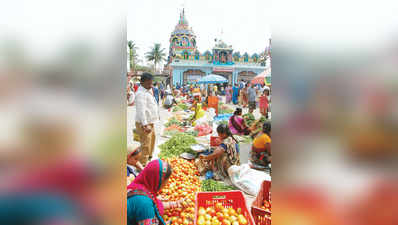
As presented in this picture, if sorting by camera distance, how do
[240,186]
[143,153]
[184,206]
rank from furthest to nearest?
1. [143,153]
2. [240,186]
3. [184,206]

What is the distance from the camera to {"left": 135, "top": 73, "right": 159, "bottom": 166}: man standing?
374 cm

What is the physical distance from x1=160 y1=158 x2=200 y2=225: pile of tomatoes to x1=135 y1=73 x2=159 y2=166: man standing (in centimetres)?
51

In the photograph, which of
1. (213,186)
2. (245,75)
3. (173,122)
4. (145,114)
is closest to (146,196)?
(213,186)

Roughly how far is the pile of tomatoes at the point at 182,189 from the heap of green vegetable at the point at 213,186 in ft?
0.33

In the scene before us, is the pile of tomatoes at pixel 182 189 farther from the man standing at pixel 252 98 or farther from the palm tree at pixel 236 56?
the palm tree at pixel 236 56

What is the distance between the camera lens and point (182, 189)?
309cm

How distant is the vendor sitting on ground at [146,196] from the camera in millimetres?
1808

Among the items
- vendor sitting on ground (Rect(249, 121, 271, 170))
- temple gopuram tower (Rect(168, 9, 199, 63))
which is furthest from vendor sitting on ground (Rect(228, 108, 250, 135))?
temple gopuram tower (Rect(168, 9, 199, 63))

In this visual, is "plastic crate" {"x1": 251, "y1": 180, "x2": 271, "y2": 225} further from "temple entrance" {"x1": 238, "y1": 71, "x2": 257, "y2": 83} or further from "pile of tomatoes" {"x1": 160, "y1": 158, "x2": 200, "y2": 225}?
"temple entrance" {"x1": 238, "y1": 71, "x2": 257, "y2": 83}

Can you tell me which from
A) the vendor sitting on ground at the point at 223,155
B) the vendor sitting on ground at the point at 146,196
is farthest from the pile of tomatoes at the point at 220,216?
the vendor sitting on ground at the point at 223,155
